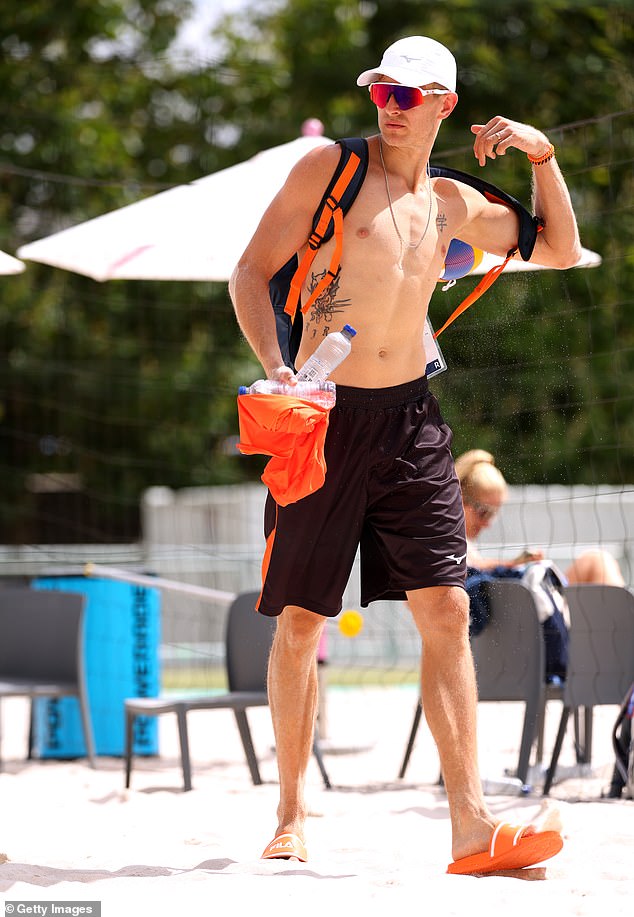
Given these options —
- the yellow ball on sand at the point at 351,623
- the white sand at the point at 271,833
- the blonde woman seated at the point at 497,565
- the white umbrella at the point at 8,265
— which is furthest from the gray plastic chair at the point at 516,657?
the white umbrella at the point at 8,265

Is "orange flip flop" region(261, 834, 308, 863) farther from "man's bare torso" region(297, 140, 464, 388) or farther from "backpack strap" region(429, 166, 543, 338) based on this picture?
"backpack strap" region(429, 166, 543, 338)

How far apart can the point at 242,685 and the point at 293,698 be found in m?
2.32

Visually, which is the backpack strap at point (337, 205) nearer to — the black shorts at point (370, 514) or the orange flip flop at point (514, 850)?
the black shorts at point (370, 514)

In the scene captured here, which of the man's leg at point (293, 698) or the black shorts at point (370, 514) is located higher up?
the black shorts at point (370, 514)

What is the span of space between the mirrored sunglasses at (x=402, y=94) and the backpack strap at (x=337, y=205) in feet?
0.45

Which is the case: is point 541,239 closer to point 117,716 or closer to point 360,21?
point 117,716

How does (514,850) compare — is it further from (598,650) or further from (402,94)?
(598,650)

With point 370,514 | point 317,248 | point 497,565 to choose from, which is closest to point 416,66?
point 317,248

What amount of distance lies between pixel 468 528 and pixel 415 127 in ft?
4.96

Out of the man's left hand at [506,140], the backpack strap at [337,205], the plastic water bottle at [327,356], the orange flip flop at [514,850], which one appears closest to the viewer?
the orange flip flop at [514,850]

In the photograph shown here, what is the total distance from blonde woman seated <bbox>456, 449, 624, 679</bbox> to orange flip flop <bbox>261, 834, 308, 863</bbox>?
4.24 feet

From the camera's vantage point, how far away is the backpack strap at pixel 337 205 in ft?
11.3

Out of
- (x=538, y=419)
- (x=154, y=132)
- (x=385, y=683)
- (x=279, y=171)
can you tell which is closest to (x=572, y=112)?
(x=154, y=132)

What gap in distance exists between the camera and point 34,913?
8.97 feet
